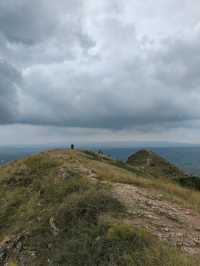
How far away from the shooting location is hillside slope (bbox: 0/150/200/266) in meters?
9.22

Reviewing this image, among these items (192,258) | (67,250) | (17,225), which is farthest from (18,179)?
(192,258)

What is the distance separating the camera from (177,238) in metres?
Answer: 10.5

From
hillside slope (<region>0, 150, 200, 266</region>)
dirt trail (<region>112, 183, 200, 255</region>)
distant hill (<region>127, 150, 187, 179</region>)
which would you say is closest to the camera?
hillside slope (<region>0, 150, 200, 266</region>)

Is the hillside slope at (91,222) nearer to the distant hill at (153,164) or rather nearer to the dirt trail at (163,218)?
the dirt trail at (163,218)

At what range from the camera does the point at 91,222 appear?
37.8 feet

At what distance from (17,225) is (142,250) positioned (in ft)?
26.9

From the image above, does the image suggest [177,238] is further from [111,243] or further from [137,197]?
[137,197]

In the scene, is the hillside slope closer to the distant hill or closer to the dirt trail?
the dirt trail

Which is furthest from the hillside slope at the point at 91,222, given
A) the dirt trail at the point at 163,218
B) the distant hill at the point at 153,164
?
the distant hill at the point at 153,164

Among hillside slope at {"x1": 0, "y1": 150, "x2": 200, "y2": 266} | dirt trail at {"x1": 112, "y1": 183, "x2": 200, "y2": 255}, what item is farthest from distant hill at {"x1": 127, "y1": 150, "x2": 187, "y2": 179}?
dirt trail at {"x1": 112, "y1": 183, "x2": 200, "y2": 255}

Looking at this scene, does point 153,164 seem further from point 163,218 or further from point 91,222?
point 91,222

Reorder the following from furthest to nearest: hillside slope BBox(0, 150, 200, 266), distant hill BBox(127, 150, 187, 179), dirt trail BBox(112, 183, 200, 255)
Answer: distant hill BBox(127, 150, 187, 179), dirt trail BBox(112, 183, 200, 255), hillside slope BBox(0, 150, 200, 266)

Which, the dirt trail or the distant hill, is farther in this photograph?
the distant hill

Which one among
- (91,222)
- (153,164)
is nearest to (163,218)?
(91,222)
